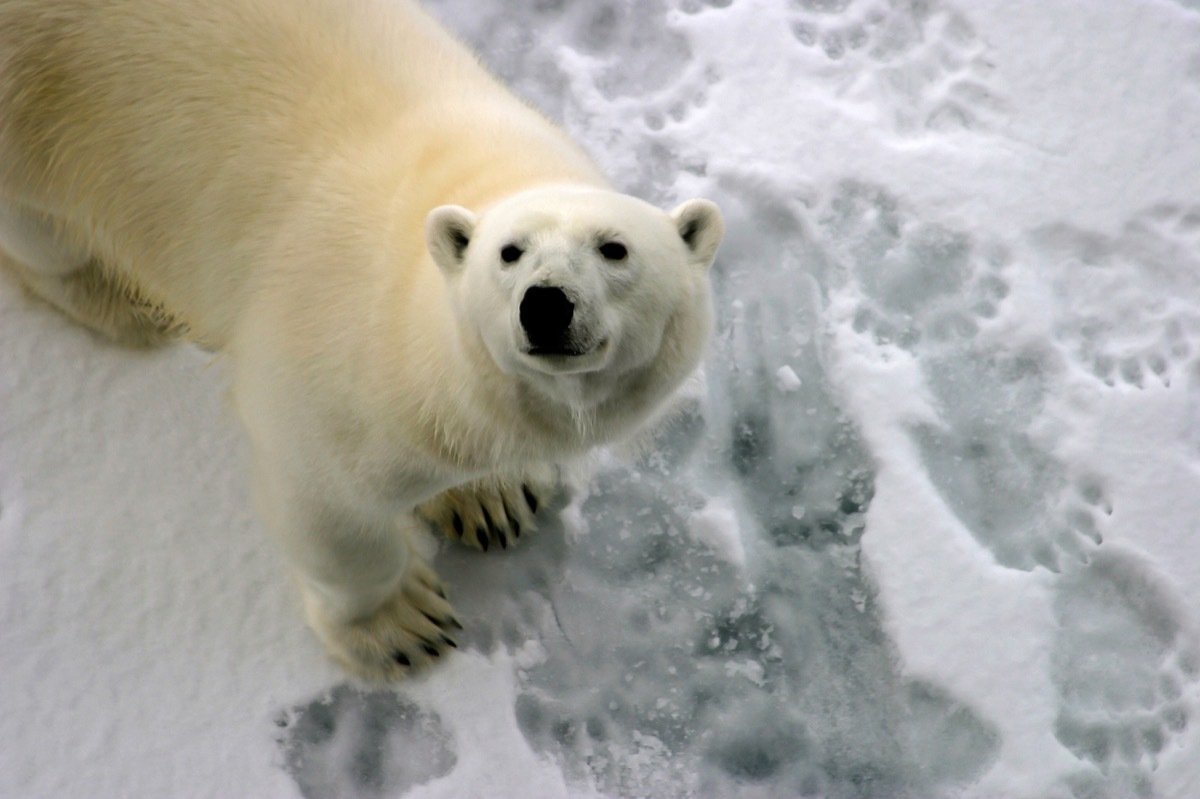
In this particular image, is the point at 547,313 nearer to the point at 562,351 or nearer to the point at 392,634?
the point at 562,351

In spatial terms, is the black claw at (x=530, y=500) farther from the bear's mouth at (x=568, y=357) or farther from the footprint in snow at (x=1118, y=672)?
the footprint in snow at (x=1118, y=672)

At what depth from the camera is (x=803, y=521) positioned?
9.52 ft

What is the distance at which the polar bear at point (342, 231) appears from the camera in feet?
5.92

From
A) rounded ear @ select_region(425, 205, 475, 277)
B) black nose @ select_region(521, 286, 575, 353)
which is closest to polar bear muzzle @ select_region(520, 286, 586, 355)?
black nose @ select_region(521, 286, 575, 353)

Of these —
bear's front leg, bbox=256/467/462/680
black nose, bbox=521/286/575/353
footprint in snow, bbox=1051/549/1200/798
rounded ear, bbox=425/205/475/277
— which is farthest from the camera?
footprint in snow, bbox=1051/549/1200/798

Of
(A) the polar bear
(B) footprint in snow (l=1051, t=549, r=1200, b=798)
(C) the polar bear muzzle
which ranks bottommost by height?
(B) footprint in snow (l=1051, t=549, r=1200, b=798)

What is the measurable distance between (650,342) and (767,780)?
1406mm

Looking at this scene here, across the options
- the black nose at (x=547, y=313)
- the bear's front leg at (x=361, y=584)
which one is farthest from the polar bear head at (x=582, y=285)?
the bear's front leg at (x=361, y=584)

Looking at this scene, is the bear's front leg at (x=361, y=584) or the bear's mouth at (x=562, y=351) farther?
the bear's front leg at (x=361, y=584)

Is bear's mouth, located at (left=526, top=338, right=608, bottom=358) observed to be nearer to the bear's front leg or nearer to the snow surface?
the bear's front leg

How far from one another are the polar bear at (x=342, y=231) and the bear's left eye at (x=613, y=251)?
2 centimetres

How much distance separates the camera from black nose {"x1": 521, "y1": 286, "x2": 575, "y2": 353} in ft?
5.05

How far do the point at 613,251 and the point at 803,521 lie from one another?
4.84 feet

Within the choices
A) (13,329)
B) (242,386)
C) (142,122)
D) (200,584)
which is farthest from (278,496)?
(13,329)
